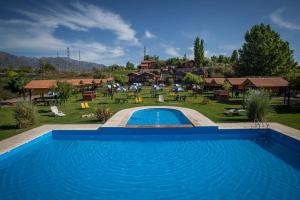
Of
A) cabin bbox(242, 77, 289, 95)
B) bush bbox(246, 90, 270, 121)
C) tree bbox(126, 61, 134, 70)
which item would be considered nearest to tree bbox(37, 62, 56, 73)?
tree bbox(126, 61, 134, 70)

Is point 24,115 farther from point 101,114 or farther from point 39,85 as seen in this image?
point 39,85

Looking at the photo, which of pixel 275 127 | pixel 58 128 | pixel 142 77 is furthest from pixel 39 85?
pixel 142 77

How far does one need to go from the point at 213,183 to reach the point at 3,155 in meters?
8.34

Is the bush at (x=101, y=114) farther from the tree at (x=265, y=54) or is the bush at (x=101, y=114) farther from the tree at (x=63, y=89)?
the tree at (x=265, y=54)

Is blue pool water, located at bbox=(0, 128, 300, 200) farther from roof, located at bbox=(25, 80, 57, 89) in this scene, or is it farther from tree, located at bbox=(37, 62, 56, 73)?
tree, located at bbox=(37, 62, 56, 73)

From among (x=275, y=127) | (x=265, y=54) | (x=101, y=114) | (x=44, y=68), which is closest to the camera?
(x=275, y=127)

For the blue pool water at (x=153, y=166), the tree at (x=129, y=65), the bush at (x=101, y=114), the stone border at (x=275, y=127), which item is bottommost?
the blue pool water at (x=153, y=166)

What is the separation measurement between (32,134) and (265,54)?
44.3 m

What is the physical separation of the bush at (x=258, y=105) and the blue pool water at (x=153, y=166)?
2.07 metres

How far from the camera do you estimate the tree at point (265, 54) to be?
137 feet

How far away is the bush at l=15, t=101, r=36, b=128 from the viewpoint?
12.8m

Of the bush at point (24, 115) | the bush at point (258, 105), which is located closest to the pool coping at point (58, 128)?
the bush at point (258, 105)

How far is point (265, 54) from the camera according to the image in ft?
137

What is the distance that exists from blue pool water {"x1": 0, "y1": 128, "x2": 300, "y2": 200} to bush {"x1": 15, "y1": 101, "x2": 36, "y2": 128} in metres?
2.49
